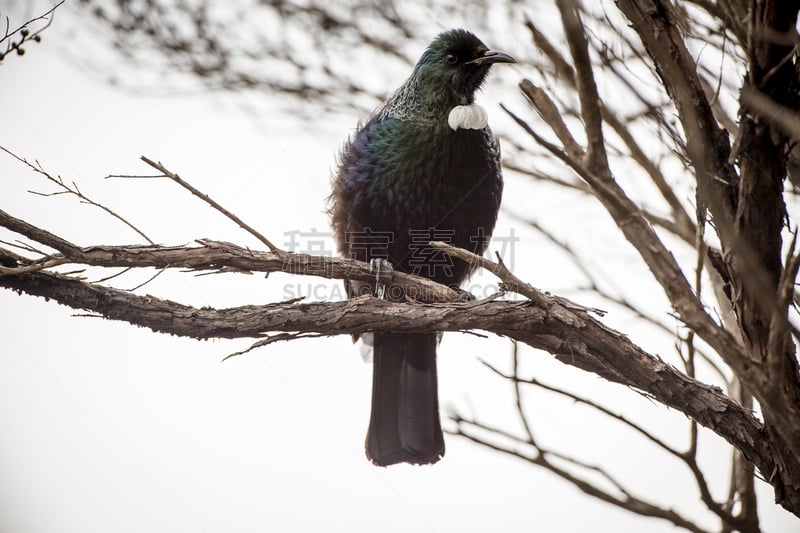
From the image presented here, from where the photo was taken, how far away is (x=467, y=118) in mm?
3164

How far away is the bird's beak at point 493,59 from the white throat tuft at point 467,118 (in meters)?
0.22

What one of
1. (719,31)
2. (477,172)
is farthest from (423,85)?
(719,31)

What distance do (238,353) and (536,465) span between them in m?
1.03

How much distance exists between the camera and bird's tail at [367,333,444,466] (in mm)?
3189

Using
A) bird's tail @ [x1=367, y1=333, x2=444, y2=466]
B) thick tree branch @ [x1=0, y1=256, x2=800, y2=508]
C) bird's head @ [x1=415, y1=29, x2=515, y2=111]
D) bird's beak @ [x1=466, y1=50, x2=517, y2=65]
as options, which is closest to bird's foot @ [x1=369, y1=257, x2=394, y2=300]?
thick tree branch @ [x1=0, y1=256, x2=800, y2=508]

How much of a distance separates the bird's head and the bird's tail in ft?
3.69

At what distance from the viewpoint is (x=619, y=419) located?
2234mm

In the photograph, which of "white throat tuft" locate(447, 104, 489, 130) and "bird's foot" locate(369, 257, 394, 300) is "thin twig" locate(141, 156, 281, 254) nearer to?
"bird's foot" locate(369, 257, 394, 300)

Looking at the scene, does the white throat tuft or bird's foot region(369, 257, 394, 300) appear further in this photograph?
the white throat tuft

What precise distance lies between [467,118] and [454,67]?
0.31 metres

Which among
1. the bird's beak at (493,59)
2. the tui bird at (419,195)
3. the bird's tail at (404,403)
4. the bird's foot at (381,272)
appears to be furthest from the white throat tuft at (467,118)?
the bird's tail at (404,403)

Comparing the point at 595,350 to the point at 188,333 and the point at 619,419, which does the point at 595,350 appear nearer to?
the point at 619,419

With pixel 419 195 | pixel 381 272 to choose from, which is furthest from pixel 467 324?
pixel 419 195

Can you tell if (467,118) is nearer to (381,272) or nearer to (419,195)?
(419,195)
